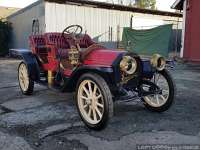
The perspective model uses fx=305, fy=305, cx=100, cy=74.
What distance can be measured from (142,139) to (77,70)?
1431 millimetres

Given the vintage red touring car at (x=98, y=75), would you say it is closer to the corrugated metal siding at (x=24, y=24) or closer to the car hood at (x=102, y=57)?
the car hood at (x=102, y=57)

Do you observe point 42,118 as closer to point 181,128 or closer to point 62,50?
point 62,50

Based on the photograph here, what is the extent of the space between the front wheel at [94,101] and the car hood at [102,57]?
0.34 m

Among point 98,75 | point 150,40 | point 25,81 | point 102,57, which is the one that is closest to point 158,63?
point 102,57

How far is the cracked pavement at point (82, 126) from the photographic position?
374cm

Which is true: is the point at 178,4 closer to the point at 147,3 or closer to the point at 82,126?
the point at 82,126

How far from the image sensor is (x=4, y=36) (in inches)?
794

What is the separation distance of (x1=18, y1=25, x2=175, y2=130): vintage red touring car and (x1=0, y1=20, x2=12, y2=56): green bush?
14.5 meters

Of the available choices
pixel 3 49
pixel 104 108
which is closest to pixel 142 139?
pixel 104 108

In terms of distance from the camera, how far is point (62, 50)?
19.0 ft

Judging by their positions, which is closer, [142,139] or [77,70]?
[142,139]

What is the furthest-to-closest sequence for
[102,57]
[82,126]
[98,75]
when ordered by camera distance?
[102,57], [82,126], [98,75]

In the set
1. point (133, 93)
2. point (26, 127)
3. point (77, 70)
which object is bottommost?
point (26, 127)

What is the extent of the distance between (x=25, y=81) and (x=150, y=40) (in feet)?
31.6
